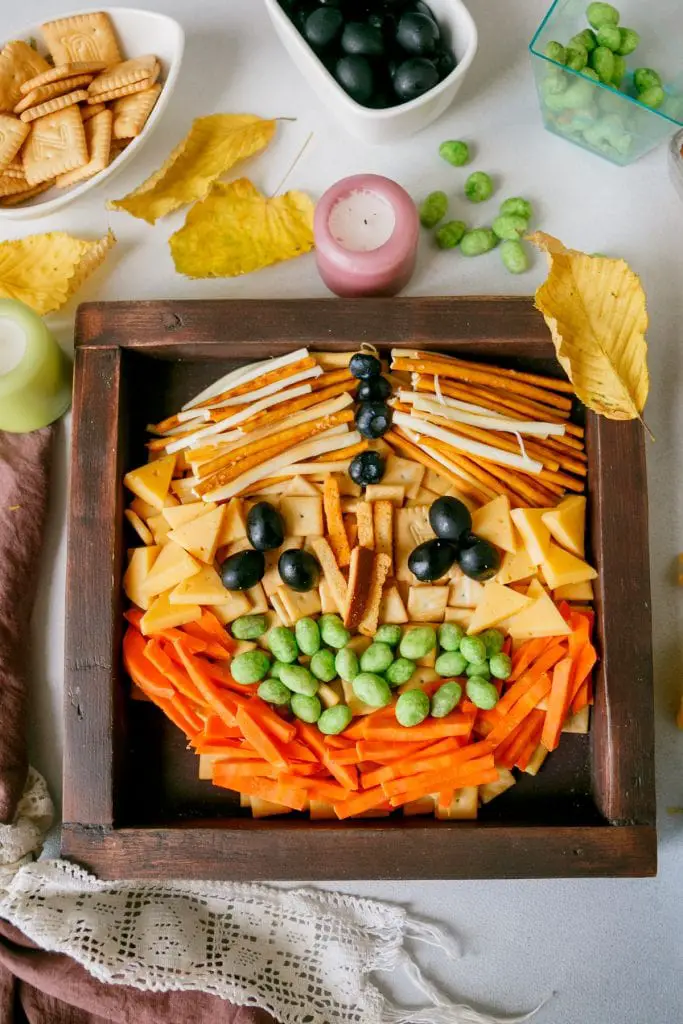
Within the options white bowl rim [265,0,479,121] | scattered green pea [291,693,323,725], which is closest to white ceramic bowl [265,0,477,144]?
white bowl rim [265,0,479,121]

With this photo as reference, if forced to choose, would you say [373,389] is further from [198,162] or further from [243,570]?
[198,162]

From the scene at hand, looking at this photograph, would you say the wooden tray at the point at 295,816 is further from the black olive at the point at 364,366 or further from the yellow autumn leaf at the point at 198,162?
the yellow autumn leaf at the point at 198,162

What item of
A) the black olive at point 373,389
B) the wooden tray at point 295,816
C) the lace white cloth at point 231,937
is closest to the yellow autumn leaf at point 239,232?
the wooden tray at point 295,816

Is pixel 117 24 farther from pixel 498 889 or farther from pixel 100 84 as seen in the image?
pixel 498 889

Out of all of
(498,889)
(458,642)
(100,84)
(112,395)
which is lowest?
(498,889)

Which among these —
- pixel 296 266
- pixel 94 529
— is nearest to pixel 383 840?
pixel 94 529

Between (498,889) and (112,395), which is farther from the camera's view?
(498,889)
